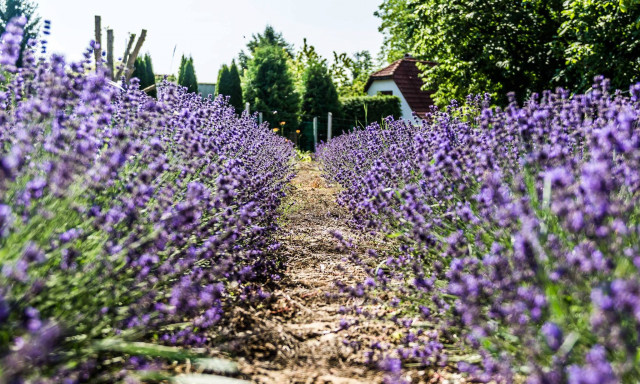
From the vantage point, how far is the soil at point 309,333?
2.18 meters

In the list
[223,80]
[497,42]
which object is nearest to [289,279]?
[497,42]

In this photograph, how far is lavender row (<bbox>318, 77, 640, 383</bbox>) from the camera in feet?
4.22

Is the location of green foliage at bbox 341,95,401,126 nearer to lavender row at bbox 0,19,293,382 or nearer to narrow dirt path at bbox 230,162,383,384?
narrow dirt path at bbox 230,162,383,384

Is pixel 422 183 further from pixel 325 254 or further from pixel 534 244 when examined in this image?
pixel 534 244

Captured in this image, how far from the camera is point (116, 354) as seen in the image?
1.94 m

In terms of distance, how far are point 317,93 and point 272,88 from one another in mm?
2120

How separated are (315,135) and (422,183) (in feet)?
51.5

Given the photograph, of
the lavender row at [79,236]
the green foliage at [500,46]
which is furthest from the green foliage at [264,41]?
the lavender row at [79,236]

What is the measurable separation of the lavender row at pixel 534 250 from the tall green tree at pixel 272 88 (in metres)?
16.3

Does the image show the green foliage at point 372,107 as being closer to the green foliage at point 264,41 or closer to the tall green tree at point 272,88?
the tall green tree at point 272,88

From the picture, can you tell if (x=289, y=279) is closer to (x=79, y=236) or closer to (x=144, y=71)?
(x=79, y=236)

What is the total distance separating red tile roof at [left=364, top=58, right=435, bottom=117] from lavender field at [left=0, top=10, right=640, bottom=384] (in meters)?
23.5

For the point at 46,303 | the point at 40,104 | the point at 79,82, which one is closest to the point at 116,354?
the point at 46,303

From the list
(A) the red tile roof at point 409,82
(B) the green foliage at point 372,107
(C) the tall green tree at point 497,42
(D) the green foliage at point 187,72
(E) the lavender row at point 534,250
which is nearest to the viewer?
(E) the lavender row at point 534,250
